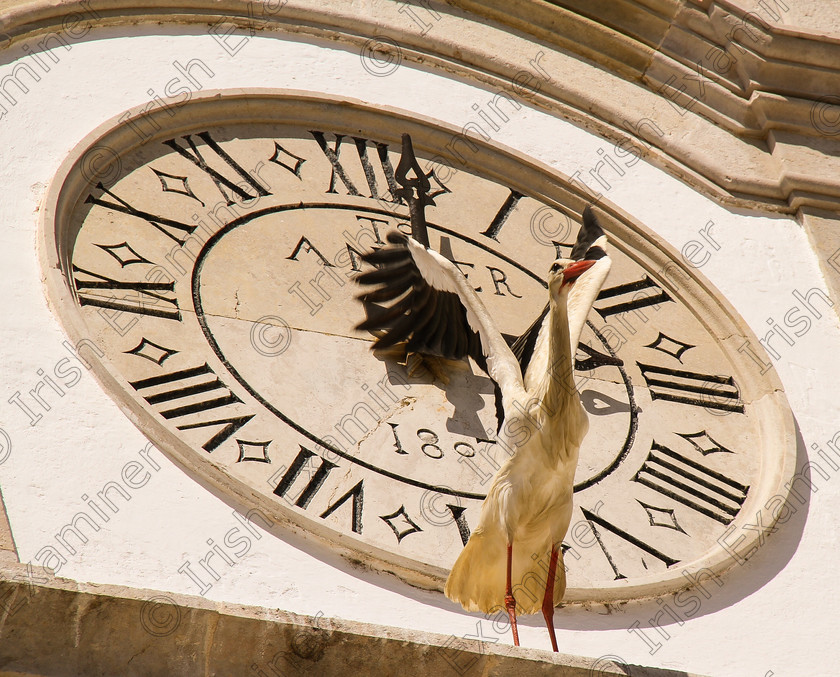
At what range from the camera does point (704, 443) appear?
5.82 m

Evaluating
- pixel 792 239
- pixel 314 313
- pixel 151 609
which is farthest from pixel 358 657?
pixel 792 239

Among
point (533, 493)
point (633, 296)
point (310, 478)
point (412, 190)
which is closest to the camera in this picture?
point (533, 493)

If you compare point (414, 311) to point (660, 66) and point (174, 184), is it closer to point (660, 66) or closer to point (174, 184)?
point (174, 184)

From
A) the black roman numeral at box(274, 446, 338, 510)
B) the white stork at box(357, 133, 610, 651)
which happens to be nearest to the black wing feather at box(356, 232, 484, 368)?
the white stork at box(357, 133, 610, 651)

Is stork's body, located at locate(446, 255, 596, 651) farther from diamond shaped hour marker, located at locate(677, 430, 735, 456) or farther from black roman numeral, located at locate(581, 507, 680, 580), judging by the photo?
diamond shaped hour marker, located at locate(677, 430, 735, 456)

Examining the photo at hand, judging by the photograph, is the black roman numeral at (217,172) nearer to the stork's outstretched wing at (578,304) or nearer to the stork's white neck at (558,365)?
the stork's outstretched wing at (578,304)

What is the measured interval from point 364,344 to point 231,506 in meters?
1.15

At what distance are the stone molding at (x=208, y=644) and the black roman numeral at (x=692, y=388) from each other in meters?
2.35

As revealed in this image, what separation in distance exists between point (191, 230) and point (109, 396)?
1.11m

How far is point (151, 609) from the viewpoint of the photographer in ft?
12.0

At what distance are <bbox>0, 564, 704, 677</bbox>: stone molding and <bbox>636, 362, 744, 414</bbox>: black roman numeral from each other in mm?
2350

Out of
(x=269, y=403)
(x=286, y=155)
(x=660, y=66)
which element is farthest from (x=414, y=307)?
(x=660, y=66)

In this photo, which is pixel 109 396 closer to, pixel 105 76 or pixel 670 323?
pixel 105 76

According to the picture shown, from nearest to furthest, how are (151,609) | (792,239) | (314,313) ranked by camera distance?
(151,609) < (314,313) < (792,239)
